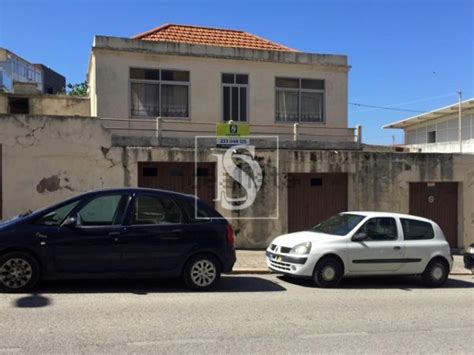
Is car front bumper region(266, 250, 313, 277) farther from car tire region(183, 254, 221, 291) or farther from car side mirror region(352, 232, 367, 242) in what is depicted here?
car tire region(183, 254, 221, 291)

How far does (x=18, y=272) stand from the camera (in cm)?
775

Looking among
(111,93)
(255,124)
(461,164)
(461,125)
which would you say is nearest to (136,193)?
(111,93)

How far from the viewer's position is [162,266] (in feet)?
27.7

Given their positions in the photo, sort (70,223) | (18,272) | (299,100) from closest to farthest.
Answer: (18,272) → (70,223) → (299,100)

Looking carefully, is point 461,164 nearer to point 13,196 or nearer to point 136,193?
point 136,193

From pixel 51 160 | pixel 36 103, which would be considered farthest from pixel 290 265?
pixel 36 103

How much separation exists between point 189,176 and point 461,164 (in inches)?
Answer: 368

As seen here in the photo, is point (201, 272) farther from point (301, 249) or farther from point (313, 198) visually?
point (313, 198)

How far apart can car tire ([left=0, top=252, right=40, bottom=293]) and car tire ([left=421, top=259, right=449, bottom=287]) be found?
7.69 m

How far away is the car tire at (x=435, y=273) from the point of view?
10594 millimetres

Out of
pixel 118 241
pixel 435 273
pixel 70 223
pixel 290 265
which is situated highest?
pixel 70 223

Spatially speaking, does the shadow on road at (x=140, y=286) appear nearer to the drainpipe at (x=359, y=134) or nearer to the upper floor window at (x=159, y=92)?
the upper floor window at (x=159, y=92)

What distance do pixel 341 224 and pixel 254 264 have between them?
236 centimetres

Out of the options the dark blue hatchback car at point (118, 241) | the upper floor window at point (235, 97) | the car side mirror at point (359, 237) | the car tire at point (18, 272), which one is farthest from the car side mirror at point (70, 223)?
the upper floor window at point (235, 97)
